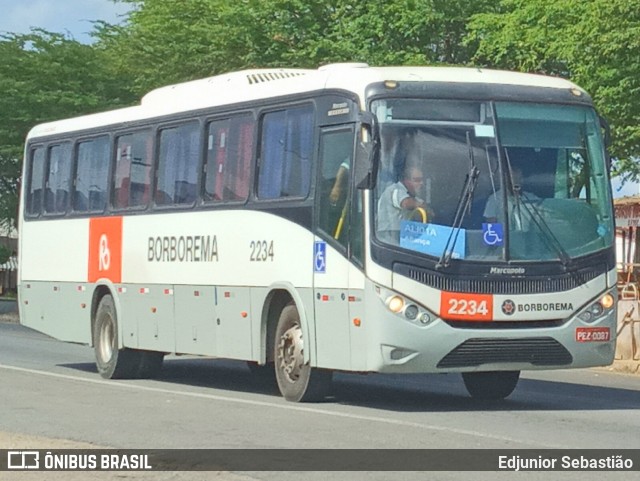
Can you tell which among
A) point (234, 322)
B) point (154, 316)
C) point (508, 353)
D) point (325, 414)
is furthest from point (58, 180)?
point (508, 353)

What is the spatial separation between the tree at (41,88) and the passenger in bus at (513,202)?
30961 millimetres

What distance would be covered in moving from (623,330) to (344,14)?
1781cm

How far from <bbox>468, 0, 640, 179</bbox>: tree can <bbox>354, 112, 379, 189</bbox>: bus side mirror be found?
1427 centimetres

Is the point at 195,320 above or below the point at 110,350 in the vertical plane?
above

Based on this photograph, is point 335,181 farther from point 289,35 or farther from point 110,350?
point 289,35

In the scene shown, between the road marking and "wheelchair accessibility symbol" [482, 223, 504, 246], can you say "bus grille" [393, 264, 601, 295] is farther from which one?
the road marking

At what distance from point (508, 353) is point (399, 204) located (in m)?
1.68

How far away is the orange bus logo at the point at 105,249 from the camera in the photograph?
67.1 ft

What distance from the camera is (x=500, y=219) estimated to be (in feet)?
49.4

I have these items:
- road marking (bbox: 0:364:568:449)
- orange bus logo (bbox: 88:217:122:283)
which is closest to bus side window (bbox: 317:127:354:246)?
road marking (bbox: 0:364:568:449)

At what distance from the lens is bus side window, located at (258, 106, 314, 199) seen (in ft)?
53.0

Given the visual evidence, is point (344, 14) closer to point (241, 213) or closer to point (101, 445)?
point (241, 213)

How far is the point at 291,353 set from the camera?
16.2 m

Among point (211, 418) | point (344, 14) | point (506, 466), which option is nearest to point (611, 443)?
point (506, 466)
